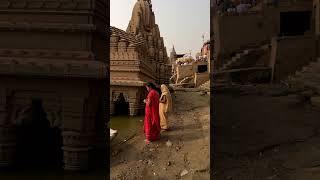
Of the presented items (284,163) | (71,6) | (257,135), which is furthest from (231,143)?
(71,6)

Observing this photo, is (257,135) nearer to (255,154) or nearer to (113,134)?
(255,154)

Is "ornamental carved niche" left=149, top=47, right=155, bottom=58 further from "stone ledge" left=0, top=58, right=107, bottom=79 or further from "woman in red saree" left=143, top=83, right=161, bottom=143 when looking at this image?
"stone ledge" left=0, top=58, right=107, bottom=79

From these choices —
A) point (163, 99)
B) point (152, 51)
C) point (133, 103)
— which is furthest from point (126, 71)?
point (152, 51)

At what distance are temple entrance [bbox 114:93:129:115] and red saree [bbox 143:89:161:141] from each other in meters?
5.15

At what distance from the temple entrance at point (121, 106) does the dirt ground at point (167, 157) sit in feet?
14.6

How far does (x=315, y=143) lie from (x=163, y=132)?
3181 mm

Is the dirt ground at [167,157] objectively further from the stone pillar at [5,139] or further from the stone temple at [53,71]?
the stone pillar at [5,139]

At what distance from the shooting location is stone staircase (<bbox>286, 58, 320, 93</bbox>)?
460 inches

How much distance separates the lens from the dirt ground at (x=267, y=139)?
17.4 feet

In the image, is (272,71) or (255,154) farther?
(272,71)

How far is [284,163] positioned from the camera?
551 centimetres

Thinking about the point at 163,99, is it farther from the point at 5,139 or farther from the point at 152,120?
the point at 5,139

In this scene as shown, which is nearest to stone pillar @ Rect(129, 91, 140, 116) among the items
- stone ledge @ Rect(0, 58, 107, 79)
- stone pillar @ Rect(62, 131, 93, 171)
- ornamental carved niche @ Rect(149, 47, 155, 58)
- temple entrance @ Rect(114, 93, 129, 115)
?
temple entrance @ Rect(114, 93, 129, 115)

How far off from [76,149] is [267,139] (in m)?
3.40
